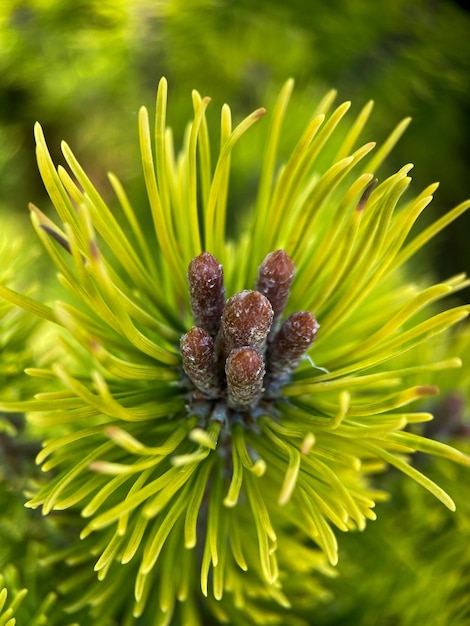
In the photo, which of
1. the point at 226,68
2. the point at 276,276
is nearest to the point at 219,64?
the point at 226,68

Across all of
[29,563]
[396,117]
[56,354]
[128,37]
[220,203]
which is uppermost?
[396,117]

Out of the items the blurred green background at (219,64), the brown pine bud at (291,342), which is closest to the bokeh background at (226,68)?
the blurred green background at (219,64)

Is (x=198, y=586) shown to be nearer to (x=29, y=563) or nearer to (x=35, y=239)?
(x=29, y=563)

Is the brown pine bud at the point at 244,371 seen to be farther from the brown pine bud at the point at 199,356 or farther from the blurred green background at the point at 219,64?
the blurred green background at the point at 219,64

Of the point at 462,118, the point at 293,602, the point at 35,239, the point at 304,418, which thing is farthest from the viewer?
the point at 462,118

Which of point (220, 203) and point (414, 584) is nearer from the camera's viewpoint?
point (220, 203)

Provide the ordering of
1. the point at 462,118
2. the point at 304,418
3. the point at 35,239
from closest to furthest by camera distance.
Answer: the point at 304,418 → the point at 35,239 → the point at 462,118

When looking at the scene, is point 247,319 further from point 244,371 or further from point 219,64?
point 219,64

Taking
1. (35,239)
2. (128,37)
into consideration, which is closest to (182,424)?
(35,239)
